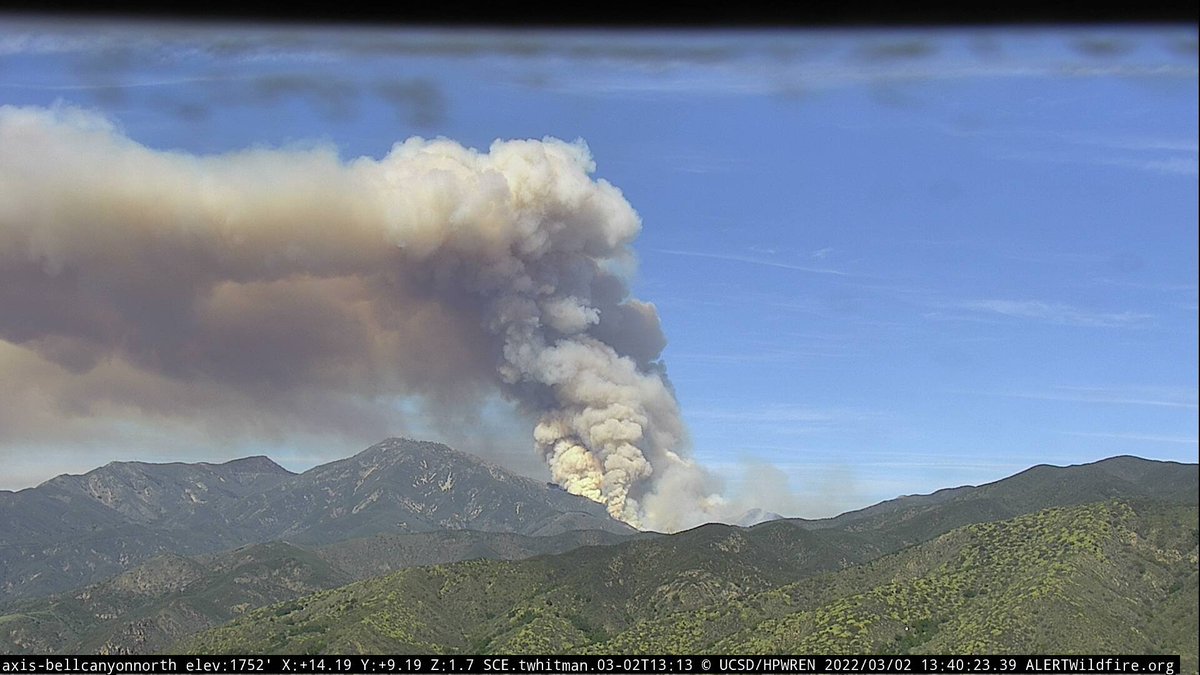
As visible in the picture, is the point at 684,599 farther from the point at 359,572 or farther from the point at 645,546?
the point at 359,572

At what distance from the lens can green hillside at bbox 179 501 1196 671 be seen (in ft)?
136

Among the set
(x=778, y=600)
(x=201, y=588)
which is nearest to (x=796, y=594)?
(x=778, y=600)

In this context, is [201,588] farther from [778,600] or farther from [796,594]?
[796,594]

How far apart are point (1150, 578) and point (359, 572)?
118774mm

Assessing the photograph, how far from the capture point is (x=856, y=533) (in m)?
101

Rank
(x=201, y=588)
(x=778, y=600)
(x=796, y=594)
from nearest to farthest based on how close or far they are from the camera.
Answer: (x=778, y=600)
(x=796, y=594)
(x=201, y=588)

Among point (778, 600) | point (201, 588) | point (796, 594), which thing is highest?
point (201, 588)

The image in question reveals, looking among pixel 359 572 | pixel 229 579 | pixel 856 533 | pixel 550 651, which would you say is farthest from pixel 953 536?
pixel 359 572

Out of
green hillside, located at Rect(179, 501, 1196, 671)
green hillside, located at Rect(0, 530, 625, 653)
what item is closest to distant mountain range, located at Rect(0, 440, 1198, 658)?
green hillside, located at Rect(179, 501, 1196, 671)

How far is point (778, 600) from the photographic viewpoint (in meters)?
59.8

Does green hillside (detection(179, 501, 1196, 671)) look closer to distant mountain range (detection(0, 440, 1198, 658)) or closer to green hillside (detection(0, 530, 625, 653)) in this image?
distant mountain range (detection(0, 440, 1198, 658))

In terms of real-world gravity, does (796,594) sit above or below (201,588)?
below

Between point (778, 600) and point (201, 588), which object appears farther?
point (201, 588)

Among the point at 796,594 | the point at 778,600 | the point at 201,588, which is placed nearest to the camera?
the point at 778,600
